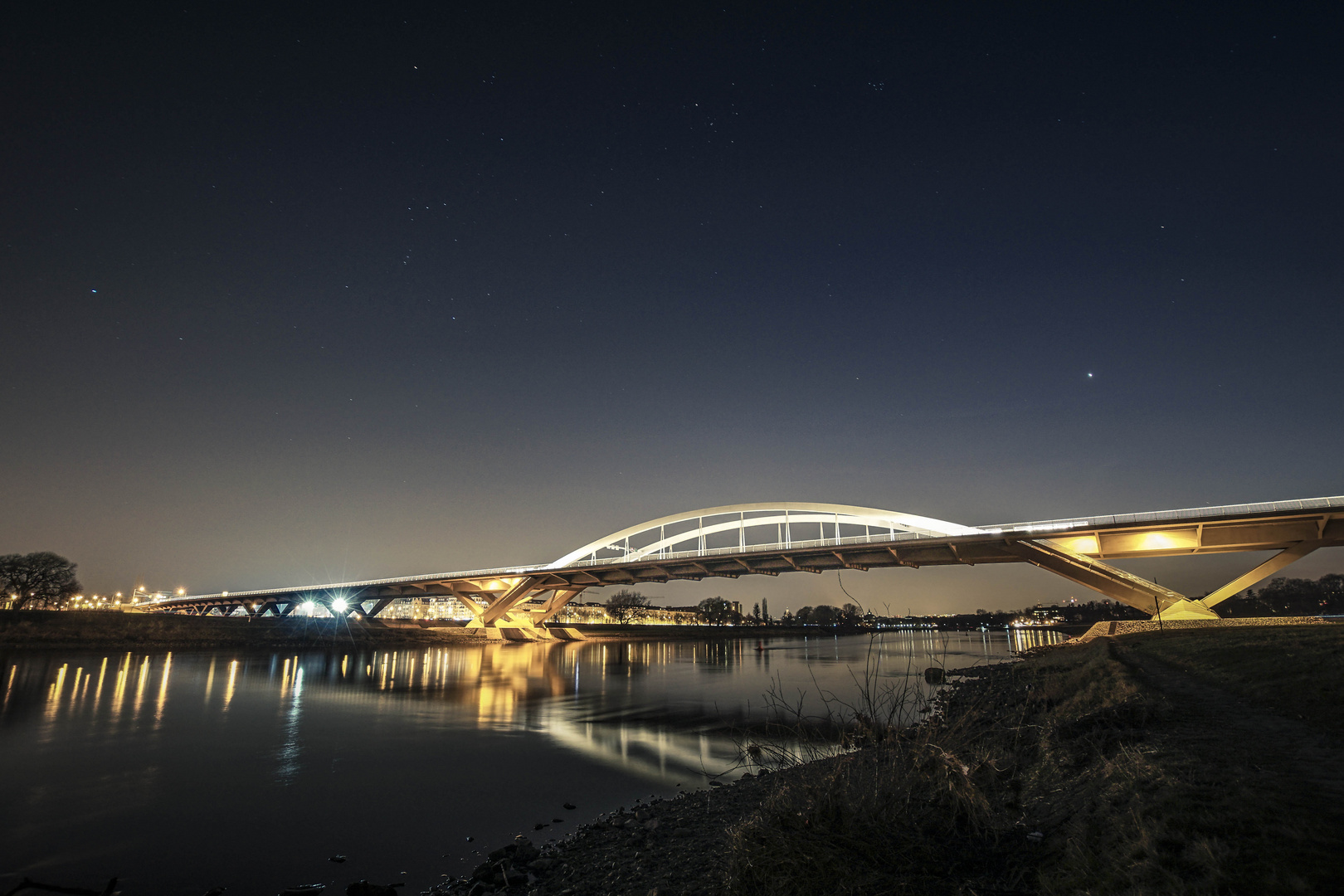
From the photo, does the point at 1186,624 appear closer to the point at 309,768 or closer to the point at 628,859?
the point at 628,859

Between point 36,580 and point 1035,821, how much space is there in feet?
327

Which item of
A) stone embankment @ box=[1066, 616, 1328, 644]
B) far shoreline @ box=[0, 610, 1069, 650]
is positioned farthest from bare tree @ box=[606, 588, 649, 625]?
stone embankment @ box=[1066, 616, 1328, 644]

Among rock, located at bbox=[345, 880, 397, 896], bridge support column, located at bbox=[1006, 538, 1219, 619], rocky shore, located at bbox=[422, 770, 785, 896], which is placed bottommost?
rock, located at bbox=[345, 880, 397, 896]

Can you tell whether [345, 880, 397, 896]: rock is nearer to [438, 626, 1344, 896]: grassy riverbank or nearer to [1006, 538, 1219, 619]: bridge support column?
[438, 626, 1344, 896]: grassy riverbank

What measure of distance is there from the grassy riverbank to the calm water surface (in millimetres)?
1354

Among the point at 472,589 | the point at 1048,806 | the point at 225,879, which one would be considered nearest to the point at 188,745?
the point at 225,879

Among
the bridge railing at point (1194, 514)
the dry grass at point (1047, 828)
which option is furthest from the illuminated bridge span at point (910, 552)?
the dry grass at point (1047, 828)

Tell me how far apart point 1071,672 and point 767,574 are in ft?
123

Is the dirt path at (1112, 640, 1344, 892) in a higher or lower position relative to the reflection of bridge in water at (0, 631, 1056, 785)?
higher

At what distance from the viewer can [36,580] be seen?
68.9 metres

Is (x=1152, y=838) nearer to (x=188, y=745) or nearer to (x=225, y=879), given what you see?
(x=225, y=879)

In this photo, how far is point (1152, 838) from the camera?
14.8 feet

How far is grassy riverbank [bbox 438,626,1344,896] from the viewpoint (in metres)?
4.29

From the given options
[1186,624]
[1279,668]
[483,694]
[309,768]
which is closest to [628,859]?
[309,768]
